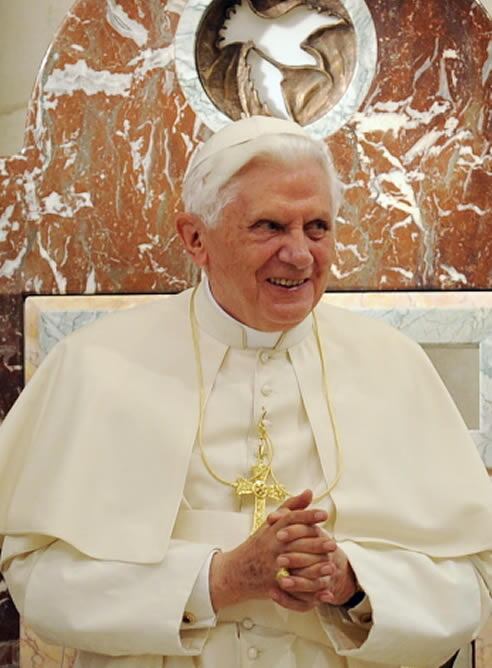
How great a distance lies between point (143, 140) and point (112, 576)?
202cm

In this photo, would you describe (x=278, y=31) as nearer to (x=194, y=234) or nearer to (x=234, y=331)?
(x=194, y=234)

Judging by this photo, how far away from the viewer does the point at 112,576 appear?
11.1 feet

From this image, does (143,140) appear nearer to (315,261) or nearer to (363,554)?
(315,261)

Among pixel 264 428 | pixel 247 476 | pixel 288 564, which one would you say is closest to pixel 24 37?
pixel 264 428

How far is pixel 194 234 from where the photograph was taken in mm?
3713

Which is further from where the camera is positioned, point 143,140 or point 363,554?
point 143,140

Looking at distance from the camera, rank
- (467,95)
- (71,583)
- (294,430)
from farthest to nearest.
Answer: (467,95)
(294,430)
(71,583)

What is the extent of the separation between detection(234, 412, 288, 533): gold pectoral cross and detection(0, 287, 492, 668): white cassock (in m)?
Answer: 0.04

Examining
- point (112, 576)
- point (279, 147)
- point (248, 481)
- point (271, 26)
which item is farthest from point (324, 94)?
point (112, 576)

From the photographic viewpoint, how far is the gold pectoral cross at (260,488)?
349 cm

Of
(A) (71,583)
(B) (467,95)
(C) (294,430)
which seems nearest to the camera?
(A) (71,583)

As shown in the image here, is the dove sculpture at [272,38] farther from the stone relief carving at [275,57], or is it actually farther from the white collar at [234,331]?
the white collar at [234,331]

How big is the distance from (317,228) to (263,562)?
96 cm

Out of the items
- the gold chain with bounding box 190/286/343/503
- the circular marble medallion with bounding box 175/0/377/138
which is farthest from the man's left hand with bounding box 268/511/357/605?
the circular marble medallion with bounding box 175/0/377/138
